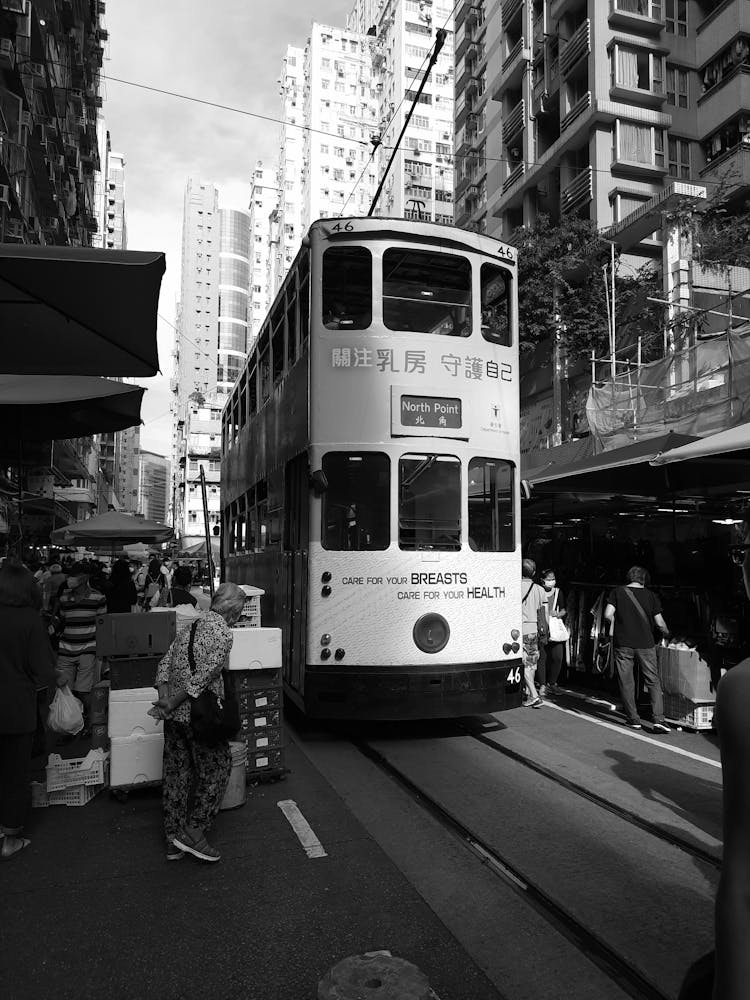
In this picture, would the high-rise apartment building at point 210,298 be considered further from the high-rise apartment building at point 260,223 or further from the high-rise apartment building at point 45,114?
the high-rise apartment building at point 45,114

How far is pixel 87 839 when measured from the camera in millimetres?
5062

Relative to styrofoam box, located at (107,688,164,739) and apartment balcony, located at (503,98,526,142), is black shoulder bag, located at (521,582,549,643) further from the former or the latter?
apartment balcony, located at (503,98,526,142)

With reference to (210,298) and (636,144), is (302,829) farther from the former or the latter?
(210,298)

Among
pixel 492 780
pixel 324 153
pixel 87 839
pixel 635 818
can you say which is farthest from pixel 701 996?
pixel 324 153

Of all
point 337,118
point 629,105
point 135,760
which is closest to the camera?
point 135,760

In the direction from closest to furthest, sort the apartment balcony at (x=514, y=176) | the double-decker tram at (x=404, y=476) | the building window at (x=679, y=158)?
the double-decker tram at (x=404, y=476) → the building window at (x=679, y=158) → the apartment balcony at (x=514, y=176)

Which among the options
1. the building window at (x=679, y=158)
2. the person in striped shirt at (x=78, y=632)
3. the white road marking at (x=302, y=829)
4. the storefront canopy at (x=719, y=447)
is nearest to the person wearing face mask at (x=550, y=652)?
the storefront canopy at (x=719, y=447)

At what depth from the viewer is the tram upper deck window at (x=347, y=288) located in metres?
7.94

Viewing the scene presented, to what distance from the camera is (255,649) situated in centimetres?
638

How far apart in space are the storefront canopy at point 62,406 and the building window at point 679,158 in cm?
2686

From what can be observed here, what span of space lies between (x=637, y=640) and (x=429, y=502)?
9.30 feet

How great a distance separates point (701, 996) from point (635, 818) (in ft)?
13.7

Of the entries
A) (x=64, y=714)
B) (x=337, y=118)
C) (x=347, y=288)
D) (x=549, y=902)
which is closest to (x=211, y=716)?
(x=64, y=714)

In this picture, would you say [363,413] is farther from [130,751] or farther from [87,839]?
[87,839]
